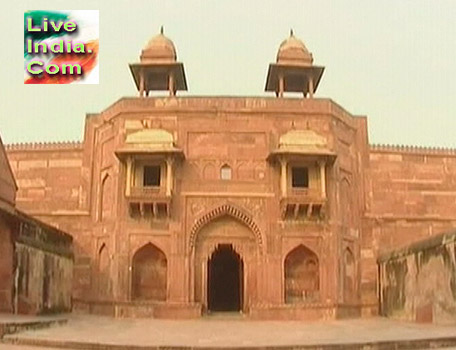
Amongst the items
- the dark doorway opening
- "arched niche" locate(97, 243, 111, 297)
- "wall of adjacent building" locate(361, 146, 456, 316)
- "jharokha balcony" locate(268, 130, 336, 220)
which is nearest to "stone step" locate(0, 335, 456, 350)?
"jharokha balcony" locate(268, 130, 336, 220)

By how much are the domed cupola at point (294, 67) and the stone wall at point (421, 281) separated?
5651mm

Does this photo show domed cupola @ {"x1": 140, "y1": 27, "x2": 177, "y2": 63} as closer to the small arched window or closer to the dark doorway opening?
the small arched window

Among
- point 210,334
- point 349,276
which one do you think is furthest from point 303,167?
point 210,334

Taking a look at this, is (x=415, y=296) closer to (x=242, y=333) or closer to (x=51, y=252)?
(x=242, y=333)

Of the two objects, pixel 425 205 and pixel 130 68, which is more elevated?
pixel 130 68

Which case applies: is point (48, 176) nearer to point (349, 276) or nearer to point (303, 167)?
point (303, 167)

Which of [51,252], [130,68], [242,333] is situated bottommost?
[242,333]

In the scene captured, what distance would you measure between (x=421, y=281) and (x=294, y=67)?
7592mm

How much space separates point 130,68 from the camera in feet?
61.5

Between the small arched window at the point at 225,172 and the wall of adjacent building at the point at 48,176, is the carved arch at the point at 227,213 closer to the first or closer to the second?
the small arched window at the point at 225,172

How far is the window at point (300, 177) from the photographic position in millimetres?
16969

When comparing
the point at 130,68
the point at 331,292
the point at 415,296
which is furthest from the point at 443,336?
the point at 130,68

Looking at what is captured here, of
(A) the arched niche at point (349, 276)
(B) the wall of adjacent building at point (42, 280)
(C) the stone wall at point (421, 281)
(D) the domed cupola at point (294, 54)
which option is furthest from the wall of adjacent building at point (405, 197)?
(B) the wall of adjacent building at point (42, 280)

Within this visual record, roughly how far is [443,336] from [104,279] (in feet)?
31.9
